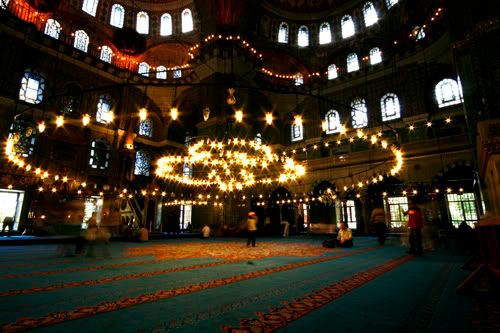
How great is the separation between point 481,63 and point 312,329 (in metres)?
11.5

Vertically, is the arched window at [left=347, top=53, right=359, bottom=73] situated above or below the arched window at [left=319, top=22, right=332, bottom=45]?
below

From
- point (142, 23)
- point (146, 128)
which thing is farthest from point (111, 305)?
point (142, 23)

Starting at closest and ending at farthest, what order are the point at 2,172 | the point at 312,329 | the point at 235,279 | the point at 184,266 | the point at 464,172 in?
the point at 312,329 → the point at 235,279 → the point at 184,266 → the point at 2,172 → the point at 464,172

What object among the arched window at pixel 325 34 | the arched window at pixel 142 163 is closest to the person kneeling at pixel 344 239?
the arched window at pixel 142 163

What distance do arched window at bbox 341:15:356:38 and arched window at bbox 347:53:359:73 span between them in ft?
4.97

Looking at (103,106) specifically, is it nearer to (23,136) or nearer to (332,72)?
(23,136)

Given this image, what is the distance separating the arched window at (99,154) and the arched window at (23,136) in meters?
2.84

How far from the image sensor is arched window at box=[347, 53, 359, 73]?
61.3 ft

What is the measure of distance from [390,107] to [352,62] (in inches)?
184

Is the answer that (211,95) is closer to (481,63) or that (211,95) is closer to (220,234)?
(220,234)

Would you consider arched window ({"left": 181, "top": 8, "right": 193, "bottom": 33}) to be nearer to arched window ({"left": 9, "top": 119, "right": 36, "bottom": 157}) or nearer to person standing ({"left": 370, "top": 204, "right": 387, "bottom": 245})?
arched window ({"left": 9, "top": 119, "right": 36, "bottom": 157})

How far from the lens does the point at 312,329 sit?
1903mm

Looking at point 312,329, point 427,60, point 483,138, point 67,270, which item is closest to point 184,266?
point 67,270

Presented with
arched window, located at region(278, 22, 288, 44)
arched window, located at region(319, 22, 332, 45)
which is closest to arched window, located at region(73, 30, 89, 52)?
arched window, located at region(278, 22, 288, 44)
